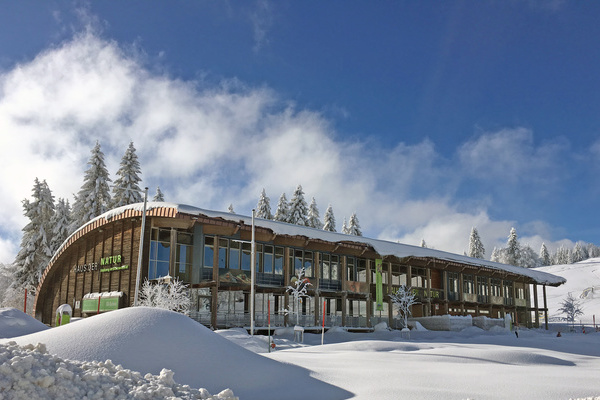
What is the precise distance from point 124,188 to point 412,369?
150 ft

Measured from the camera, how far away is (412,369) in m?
13.8

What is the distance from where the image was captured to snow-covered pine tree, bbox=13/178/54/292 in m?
51.4

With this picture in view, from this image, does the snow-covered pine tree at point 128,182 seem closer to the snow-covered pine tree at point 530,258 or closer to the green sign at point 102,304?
the green sign at point 102,304

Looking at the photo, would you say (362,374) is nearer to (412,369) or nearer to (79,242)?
(412,369)

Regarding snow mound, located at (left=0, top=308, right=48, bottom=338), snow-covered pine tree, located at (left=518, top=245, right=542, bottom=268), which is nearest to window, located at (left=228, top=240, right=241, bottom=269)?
snow mound, located at (left=0, top=308, right=48, bottom=338)

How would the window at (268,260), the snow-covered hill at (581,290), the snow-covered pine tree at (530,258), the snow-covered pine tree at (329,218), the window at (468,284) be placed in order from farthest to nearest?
the snow-covered pine tree at (530,258), the snow-covered hill at (581,290), the snow-covered pine tree at (329,218), the window at (468,284), the window at (268,260)

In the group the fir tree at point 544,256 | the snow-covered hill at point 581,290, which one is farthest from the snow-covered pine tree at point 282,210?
the fir tree at point 544,256

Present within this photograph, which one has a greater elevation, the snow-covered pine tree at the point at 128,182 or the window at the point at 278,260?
the snow-covered pine tree at the point at 128,182

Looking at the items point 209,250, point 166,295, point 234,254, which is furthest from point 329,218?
point 166,295

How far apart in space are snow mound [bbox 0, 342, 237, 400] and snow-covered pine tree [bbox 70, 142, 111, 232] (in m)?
45.8

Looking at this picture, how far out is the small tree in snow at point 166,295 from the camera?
30797 millimetres

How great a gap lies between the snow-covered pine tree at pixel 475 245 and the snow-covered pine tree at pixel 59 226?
80.2 metres

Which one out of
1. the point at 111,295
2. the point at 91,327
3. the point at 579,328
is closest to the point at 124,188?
the point at 111,295

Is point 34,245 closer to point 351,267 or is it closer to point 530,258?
point 351,267
